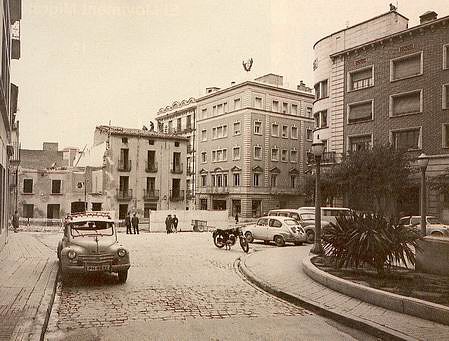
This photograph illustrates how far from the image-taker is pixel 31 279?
11.4 meters

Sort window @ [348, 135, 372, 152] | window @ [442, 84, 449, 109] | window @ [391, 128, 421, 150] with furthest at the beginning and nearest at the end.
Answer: window @ [348, 135, 372, 152]
window @ [391, 128, 421, 150]
window @ [442, 84, 449, 109]

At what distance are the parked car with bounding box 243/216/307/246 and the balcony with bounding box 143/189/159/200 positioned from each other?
103ft

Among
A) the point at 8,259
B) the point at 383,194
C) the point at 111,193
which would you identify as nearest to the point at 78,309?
the point at 8,259

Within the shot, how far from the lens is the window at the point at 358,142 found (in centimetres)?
3609

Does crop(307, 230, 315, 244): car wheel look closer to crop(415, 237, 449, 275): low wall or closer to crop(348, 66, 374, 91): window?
crop(415, 237, 449, 275): low wall

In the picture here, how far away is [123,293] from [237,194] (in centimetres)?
4684

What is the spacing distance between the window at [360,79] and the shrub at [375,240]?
27.3 meters

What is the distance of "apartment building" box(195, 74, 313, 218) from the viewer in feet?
187

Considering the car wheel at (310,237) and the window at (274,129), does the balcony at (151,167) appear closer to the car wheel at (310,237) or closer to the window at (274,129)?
the window at (274,129)

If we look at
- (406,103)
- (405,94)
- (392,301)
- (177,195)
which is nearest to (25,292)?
(392,301)

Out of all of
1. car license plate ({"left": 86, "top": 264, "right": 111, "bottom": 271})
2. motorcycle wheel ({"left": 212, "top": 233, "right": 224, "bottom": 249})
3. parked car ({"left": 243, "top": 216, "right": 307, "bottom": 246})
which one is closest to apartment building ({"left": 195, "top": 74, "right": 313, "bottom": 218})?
parked car ({"left": 243, "top": 216, "right": 307, "bottom": 246})

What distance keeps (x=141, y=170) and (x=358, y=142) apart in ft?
87.1

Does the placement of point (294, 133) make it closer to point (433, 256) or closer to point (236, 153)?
point (236, 153)

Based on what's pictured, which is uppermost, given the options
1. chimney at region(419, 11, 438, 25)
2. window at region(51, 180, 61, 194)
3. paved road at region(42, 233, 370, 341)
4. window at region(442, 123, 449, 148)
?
chimney at region(419, 11, 438, 25)
